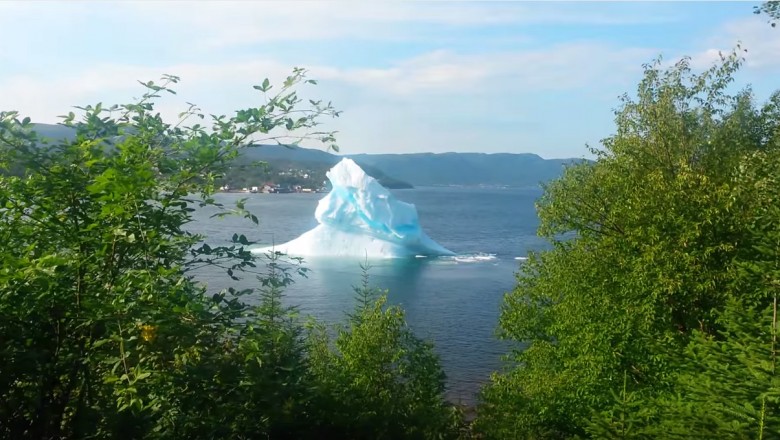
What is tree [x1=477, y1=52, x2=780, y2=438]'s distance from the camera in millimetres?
9344

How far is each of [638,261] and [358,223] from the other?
102ft

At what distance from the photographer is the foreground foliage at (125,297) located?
10.4 ft

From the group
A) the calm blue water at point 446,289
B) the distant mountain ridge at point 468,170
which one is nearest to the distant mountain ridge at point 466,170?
the distant mountain ridge at point 468,170

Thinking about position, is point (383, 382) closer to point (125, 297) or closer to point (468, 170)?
point (125, 297)

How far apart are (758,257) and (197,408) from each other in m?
7.56

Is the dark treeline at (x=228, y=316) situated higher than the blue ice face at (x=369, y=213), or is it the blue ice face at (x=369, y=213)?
the dark treeline at (x=228, y=316)

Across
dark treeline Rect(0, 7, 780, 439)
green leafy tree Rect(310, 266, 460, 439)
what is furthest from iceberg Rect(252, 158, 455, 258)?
dark treeline Rect(0, 7, 780, 439)

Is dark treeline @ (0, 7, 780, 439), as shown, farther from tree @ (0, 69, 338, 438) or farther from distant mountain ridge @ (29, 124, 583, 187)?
distant mountain ridge @ (29, 124, 583, 187)

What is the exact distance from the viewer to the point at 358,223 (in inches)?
1598

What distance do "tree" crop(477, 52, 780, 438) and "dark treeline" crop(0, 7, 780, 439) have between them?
5 cm

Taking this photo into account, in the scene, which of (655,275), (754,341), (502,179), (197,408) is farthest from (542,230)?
(502,179)

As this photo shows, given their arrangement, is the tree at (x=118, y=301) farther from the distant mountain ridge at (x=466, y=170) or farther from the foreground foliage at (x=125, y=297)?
the distant mountain ridge at (x=466, y=170)

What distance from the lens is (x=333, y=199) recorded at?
129 feet

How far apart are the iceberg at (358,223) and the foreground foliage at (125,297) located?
113 ft
